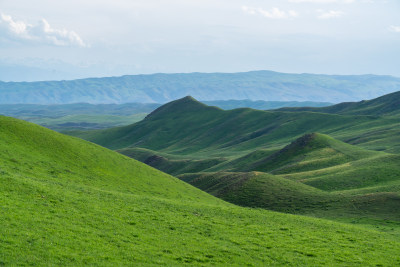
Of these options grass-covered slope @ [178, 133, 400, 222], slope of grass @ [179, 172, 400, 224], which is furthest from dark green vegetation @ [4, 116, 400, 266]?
grass-covered slope @ [178, 133, 400, 222]

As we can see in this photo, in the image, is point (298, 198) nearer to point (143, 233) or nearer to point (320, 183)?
point (320, 183)

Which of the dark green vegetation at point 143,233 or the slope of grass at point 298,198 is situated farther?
the slope of grass at point 298,198

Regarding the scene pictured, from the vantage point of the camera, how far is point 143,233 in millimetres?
32125

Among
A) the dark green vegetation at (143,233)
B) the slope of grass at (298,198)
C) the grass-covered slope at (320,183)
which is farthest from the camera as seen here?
the grass-covered slope at (320,183)

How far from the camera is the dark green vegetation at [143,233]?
26125mm

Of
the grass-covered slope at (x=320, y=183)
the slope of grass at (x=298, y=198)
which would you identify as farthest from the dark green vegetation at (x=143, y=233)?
the grass-covered slope at (x=320, y=183)

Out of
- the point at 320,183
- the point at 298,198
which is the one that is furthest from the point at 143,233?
the point at 320,183

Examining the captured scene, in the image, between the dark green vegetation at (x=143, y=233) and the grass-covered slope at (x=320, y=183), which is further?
the grass-covered slope at (x=320, y=183)

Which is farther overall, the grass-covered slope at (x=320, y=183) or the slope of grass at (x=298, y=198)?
the grass-covered slope at (x=320, y=183)

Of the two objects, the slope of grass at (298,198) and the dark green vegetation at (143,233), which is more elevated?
the dark green vegetation at (143,233)

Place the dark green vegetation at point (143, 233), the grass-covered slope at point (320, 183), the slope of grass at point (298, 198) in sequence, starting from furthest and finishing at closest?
the grass-covered slope at point (320, 183), the slope of grass at point (298, 198), the dark green vegetation at point (143, 233)

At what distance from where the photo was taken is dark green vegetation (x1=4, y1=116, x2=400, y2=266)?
26.1 metres

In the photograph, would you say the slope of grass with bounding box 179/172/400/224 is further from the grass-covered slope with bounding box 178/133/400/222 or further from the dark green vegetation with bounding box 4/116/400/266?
the dark green vegetation with bounding box 4/116/400/266

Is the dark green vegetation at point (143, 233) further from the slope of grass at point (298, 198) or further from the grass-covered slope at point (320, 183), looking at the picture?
the grass-covered slope at point (320, 183)
